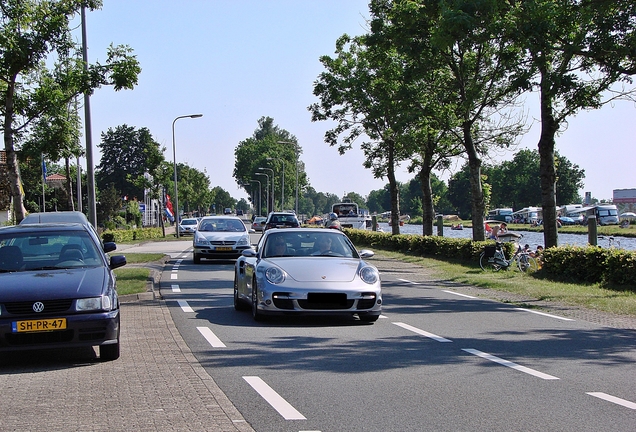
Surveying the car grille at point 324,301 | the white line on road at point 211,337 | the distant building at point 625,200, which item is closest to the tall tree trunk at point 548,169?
the car grille at point 324,301

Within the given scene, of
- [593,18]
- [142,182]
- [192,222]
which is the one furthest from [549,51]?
[192,222]

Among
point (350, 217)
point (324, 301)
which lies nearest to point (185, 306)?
point (324, 301)

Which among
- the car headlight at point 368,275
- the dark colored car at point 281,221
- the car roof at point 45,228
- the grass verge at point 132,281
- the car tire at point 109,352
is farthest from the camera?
the dark colored car at point 281,221

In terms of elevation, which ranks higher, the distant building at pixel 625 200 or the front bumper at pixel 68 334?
the distant building at pixel 625 200

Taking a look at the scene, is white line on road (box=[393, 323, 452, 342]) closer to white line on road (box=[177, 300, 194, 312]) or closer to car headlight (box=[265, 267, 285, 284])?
car headlight (box=[265, 267, 285, 284])

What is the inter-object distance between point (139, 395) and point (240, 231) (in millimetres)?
19514

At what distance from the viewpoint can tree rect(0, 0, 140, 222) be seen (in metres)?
16.4

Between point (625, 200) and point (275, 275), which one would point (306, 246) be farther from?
point (625, 200)

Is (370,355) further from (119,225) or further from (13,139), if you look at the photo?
(119,225)

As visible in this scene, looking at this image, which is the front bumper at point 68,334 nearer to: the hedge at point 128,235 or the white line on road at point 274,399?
the white line on road at point 274,399

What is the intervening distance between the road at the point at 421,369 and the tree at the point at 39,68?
6.43 m

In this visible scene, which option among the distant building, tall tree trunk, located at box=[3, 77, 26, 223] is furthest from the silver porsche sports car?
the distant building

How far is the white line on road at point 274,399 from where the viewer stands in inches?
230

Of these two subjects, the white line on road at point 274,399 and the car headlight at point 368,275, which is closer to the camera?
the white line on road at point 274,399
